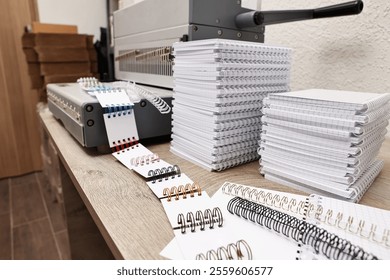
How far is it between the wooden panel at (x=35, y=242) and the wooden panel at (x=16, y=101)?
0.76 meters

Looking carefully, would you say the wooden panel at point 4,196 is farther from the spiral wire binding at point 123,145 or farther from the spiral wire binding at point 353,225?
the spiral wire binding at point 353,225

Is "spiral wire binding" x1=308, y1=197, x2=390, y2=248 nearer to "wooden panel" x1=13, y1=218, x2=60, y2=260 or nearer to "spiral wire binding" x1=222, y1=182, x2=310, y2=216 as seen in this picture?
"spiral wire binding" x1=222, y1=182, x2=310, y2=216

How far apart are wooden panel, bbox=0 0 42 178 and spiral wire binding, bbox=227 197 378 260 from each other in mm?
2075

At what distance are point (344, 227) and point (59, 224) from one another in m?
1.55

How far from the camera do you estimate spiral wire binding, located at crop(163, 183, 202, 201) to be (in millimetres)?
457

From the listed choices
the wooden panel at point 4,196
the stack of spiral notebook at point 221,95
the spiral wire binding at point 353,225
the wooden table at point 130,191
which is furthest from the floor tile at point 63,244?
the spiral wire binding at point 353,225

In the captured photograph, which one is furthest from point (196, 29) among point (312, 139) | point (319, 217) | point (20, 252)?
point (20, 252)


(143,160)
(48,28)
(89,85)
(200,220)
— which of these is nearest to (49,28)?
(48,28)

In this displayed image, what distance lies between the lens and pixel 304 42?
38.8 inches

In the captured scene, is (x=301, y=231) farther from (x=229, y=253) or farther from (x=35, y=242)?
(x=35, y=242)

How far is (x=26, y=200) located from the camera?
5.83 ft

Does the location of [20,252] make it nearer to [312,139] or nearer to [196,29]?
[196,29]

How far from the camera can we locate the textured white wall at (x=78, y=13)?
197 centimetres

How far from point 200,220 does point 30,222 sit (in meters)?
1.53
